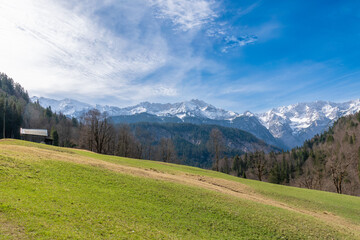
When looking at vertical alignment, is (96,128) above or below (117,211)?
above

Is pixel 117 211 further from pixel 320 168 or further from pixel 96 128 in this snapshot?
pixel 320 168

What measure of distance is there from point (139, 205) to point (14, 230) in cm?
864

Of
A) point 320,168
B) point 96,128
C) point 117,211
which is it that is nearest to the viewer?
point 117,211

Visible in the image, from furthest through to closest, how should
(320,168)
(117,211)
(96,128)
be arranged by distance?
1. (320,168)
2. (96,128)
3. (117,211)

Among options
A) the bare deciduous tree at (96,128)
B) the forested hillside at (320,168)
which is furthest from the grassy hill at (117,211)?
the bare deciduous tree at (96,128)

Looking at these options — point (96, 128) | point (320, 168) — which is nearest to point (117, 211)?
point (96, 128)

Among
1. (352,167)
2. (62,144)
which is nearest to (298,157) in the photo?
(352,167)

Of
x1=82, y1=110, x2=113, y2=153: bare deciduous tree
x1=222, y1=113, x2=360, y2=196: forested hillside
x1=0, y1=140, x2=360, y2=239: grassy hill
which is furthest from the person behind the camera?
x1=82, y1=110, x2=113, y2=153: bare deciduous tree

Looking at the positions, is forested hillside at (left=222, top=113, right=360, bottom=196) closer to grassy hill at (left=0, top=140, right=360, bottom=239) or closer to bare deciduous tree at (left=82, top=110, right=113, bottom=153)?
grassy hill at (left=0, top=140, right=360, bottom=239)

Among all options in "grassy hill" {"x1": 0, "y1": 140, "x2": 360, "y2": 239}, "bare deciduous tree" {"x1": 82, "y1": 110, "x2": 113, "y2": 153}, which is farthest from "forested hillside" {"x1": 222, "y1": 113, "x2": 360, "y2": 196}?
"bare deciduous tree" {"x1": 82, "y1": 110, "x2": 113, "y2": 153}

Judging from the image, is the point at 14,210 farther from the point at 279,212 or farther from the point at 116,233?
the point at 279,212

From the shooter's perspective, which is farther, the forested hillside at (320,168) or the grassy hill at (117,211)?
the forested hillside at (320,168)

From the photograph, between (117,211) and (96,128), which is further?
(96,128)

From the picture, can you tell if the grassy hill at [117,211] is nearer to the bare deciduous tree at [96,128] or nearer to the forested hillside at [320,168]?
the forested hillside at [320,168]
